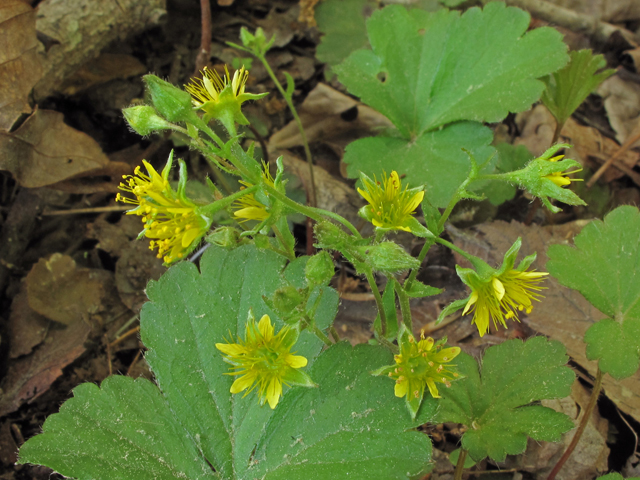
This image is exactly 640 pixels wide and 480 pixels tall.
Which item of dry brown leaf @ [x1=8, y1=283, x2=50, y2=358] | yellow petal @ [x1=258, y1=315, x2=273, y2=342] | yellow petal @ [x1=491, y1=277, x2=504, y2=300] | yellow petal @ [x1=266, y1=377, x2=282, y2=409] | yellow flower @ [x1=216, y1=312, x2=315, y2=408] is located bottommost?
dry brown leaf @ [x1=8, y1=283, x2=50, y2=358]

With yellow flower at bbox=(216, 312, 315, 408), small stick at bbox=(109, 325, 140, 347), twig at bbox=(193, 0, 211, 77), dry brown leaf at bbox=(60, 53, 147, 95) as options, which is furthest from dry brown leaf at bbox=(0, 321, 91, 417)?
twig at bbox=(193, 0, 211, 77)

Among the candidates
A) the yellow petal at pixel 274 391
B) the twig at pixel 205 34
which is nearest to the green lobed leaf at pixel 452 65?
the twig at pixel 205 34

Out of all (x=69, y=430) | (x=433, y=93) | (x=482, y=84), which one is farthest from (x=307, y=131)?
(x=69, y=430)

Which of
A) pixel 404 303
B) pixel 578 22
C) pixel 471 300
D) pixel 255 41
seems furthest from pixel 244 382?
pixel 578 22

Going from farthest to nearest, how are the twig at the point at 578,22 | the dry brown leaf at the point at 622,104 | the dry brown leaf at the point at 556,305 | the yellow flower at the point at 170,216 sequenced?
the twig at the point at 578,22
the dry brown leaf at the point at 622,104
the dry brown leaf at the point at 556,305
the yellow flower at the point at 170,216

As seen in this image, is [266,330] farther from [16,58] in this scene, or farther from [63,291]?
[16,58]

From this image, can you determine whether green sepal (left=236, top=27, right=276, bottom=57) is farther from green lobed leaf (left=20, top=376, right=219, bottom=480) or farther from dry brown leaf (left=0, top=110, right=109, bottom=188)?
green lobed leaf (left=20, top=376, right=219, bottom=480)

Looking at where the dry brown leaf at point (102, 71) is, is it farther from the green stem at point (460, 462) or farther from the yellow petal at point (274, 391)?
the green stem at point (460, 462)
